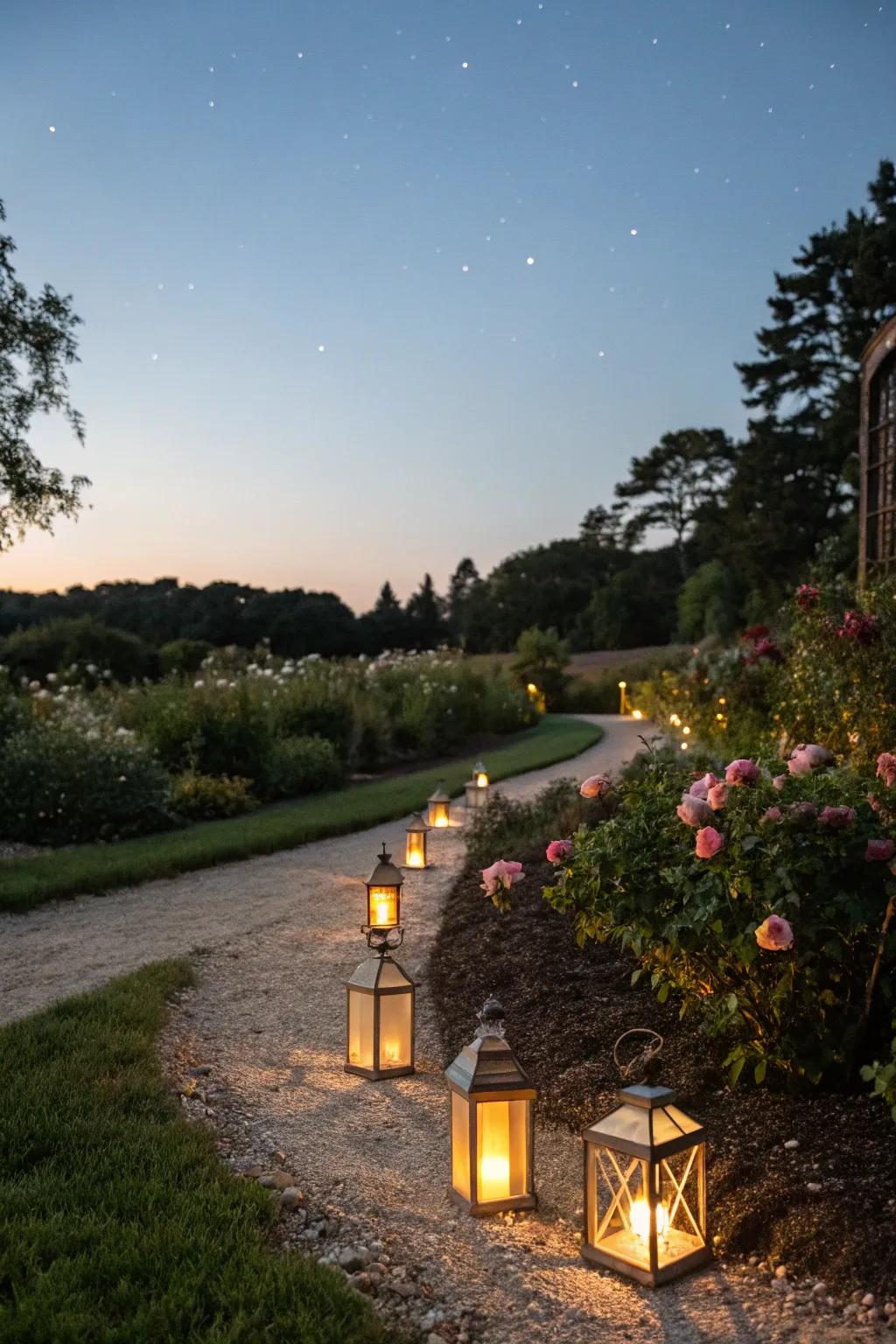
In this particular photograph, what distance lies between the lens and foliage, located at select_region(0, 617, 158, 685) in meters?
21.6

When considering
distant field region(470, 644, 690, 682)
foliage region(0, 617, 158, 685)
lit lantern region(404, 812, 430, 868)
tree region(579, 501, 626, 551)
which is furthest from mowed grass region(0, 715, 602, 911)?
tree region(579, 501, 626, 551)

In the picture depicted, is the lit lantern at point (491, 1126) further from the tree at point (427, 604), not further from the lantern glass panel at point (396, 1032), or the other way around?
the tree at point (427, 604)

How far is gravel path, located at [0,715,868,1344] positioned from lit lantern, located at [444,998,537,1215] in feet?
0.22

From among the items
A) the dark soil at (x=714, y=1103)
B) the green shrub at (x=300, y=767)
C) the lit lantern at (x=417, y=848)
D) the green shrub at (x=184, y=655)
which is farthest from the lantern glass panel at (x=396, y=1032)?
the green shrub at (x=184, y=655)

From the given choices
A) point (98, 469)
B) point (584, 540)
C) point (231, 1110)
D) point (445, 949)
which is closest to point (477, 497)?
point (98, 469)

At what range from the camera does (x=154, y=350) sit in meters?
13.8

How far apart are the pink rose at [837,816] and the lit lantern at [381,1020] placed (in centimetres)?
177

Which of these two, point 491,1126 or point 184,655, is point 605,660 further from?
point 491,1126

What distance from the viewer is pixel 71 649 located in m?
21.8

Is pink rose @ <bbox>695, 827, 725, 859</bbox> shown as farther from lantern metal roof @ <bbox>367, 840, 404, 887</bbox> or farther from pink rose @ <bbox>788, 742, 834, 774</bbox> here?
lantern metal roof @ <bbox>367, 840, 404, 887</bbox>

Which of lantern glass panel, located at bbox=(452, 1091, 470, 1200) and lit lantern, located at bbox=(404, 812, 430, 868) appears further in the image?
lit lantern, located at bbox=(404, 812, 430, 868)

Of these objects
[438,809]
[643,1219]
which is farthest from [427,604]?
[643,1219]

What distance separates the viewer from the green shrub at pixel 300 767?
11.6 m

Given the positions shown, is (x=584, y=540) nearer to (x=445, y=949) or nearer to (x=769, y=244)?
(x=769, y=244)
